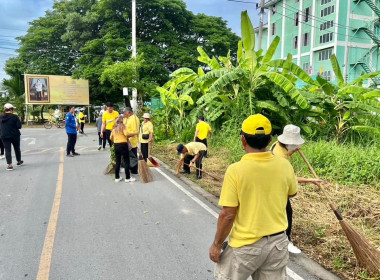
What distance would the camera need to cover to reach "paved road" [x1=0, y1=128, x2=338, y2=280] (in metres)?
3.43

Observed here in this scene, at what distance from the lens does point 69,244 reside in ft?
13.1

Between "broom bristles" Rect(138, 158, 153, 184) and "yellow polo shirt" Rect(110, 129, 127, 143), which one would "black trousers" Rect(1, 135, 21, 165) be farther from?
"broom bristles" Rect(138, 158, 153, 184)

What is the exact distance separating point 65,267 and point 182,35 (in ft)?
87.0

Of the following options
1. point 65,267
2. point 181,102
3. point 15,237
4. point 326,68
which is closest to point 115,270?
point 65,267

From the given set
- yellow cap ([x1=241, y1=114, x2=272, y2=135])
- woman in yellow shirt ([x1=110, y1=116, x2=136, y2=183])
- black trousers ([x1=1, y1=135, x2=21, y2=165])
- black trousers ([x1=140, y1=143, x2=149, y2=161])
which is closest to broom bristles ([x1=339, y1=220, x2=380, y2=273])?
yellow cap ([x1=241, y1=114, x2=272, y2=135])

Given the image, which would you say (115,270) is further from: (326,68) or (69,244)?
(326,68)

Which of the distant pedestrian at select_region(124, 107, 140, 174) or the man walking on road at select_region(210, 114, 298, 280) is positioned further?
the distant pedestrian at select_region(124, 107, 140, 174)

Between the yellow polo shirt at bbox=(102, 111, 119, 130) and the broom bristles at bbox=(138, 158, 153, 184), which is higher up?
the yellow polo shirt at bbox=(102, 111, 119, 130)

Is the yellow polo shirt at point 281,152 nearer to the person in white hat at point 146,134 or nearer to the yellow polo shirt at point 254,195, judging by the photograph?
the yellow polo shirt at point 254,195

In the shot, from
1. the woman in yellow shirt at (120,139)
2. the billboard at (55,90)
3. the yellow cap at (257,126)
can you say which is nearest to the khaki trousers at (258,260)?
the yellow cap at (257,126)

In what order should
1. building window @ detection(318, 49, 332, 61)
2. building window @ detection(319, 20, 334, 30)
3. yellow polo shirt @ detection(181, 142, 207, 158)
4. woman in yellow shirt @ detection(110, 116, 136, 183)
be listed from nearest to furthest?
woman in yellow shirt @ detection(110, 116, 136, 183) → yellow polo shirt @ detection(181, 142, 207, 158) → building window @ detection(319, 20, 334, 30) → building window @ detection(318, 49, 332, 61)

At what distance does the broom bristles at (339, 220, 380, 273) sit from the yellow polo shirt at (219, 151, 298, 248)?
1717 mm

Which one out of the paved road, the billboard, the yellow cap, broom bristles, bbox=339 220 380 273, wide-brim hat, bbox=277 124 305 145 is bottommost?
the paved road

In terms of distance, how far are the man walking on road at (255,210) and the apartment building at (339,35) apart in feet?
101
